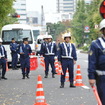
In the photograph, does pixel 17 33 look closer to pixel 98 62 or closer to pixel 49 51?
pixel 49 51

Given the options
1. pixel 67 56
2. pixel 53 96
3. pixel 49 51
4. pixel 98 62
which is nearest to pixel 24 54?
pixel 49 51

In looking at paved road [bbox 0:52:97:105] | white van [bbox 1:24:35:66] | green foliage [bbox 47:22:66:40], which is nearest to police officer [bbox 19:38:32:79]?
paved road [bbox 0:52:97:105]

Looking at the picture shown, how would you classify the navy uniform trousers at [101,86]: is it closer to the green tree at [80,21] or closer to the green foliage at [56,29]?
the green tree at [80,21]

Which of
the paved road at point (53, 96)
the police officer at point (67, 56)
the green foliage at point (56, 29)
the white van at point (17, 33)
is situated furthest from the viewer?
the green foliage at point (56, 29)

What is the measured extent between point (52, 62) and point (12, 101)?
809cm

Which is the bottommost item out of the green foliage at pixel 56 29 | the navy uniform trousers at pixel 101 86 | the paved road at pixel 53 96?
the green foliage at pixel 56 29

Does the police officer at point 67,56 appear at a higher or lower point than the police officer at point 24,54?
higher

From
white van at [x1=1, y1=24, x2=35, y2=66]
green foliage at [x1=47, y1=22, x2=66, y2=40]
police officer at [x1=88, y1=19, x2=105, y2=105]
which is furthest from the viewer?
green foliage at [x1=47, y1=22, x2=66, y2=40]

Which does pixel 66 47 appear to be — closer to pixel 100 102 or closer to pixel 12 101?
pixel 12 101

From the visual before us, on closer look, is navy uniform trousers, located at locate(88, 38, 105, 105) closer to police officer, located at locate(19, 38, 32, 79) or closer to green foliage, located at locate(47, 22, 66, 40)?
police officer, located at locate(19, 38, 32, 79)

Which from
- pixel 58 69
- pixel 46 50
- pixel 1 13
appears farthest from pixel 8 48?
pixel 46 50

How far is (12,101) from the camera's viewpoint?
467 inches

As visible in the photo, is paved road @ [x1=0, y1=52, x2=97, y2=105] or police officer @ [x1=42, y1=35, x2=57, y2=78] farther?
police officer @ [x1=42, y1=35, x2=57, y2=78]

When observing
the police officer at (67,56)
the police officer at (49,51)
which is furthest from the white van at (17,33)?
the police officer at (67,56)
